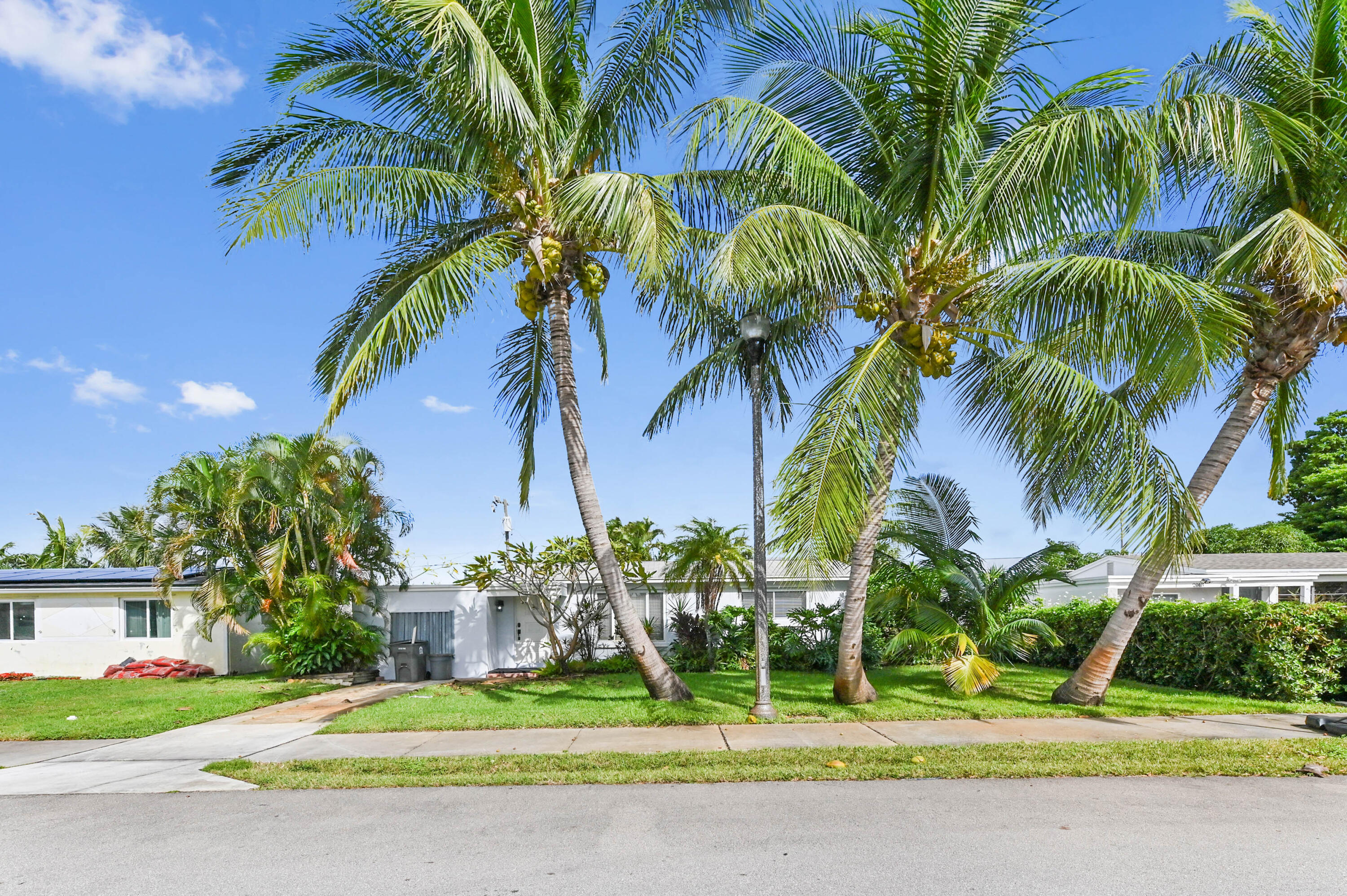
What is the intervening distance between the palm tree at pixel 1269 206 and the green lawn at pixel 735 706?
1.04m

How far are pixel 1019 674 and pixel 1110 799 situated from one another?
8563 millimetres

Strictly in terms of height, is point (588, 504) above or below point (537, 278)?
below

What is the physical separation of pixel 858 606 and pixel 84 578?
65.1ft

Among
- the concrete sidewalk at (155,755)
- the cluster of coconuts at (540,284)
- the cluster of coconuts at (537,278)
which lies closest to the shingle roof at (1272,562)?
the cluster of coconuts at (540,284)

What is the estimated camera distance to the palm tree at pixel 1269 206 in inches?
352

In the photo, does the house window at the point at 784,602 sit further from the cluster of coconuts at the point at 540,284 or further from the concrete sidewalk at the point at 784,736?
the cluster of coconuts at the point at 540,284

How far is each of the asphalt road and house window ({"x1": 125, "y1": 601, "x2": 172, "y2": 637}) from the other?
15232 millimetres

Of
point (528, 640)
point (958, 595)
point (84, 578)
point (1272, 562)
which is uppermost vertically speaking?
point (84, 578)

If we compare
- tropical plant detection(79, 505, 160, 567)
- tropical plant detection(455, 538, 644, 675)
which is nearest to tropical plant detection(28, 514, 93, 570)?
tropical plant detection(79, 505, 160, 567)

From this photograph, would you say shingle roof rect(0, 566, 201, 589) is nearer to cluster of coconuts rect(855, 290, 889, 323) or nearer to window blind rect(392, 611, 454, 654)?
window blind rect(392, 611, 454, 654)

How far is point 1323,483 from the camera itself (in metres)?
32.1

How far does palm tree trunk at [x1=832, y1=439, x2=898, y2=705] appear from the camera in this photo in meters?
9.96

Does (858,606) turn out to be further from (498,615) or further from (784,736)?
(498,615)

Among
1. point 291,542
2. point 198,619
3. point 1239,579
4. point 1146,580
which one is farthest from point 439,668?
point 1239,579
